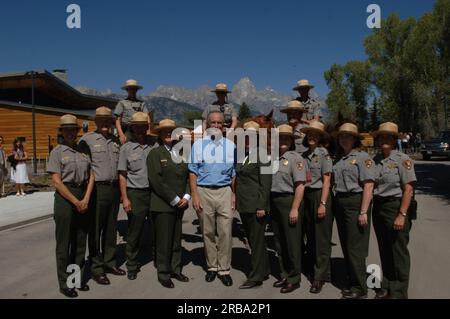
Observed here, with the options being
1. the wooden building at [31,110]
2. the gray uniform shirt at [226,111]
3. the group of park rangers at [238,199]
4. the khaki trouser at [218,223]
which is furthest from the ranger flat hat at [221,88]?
the wooden building at [31,110]

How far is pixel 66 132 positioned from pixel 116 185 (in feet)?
3.03

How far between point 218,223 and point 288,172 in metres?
1.00

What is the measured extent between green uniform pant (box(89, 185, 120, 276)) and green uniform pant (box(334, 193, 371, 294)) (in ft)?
8.61

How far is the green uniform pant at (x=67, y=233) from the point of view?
4.54 meters

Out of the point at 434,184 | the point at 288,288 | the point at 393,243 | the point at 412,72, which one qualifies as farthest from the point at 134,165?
the point at 412,72

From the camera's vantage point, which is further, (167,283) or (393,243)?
(167,283)

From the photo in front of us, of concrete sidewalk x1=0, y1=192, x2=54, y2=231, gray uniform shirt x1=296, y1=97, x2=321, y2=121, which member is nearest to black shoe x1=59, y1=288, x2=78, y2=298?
gray uniform shirt x1=296, y1=97, x2=321, y2=121

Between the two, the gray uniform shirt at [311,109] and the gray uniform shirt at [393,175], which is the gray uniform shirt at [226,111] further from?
the gray uniform shirt at [393,175]

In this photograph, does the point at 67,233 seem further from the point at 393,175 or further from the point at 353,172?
the point at 393,175

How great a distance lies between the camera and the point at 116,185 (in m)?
5.19

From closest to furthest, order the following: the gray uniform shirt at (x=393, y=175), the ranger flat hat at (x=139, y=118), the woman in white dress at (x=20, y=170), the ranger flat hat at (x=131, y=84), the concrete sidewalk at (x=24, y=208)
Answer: the gray uniform shirt at (x=393, y=175), the ranger flat hat at (x=139, y=118), the ranger flat hat at (x=131, y=84), the concrete sidewalk at (x=24, y=208), the woman in white dress at (x=20, y=170)

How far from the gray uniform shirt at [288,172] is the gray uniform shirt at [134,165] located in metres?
1.57

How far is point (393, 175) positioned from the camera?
4.15m
